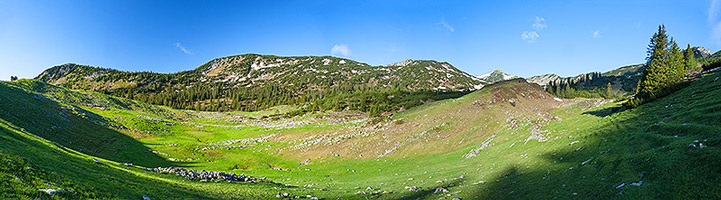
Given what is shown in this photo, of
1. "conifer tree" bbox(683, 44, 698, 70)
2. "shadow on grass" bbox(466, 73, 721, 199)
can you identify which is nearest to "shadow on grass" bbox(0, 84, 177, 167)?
"shadow on grass" bbox(466, 73, 721, 199)

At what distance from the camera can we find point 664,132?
1842 centimetres

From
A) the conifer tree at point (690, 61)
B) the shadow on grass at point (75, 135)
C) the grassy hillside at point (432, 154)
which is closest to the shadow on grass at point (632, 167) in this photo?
the grassy hillside at point (432, 154)

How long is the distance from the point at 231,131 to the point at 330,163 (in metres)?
59.1

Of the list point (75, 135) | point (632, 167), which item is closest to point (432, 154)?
point (632, 167)

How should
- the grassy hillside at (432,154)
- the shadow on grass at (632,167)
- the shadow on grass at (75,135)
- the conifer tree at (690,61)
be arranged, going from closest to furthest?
1. the shadow on grass at (632,167)
2. the grassy hillside at (432,154)
3. the shadow on grass at (75,135)
4. the conifer tree at (690,61)

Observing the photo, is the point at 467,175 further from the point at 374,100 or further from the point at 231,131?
the point at 374,100

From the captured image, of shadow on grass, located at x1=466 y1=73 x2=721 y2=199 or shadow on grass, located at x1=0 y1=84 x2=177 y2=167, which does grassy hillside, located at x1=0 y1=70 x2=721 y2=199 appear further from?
shadow on grass, located at x1=0 y1=84 x2=177 y2=167

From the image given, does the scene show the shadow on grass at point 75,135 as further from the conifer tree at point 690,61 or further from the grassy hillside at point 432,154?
the conifer tree at point 690,61

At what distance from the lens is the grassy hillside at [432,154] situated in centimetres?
1388

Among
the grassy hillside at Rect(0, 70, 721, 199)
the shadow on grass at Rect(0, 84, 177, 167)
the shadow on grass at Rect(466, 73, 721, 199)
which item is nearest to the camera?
the shadow on grass at Rect(466, 73, 721, 199)

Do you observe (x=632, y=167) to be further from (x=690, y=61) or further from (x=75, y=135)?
(x=690, y=61)

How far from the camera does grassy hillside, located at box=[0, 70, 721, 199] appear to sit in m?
13.9

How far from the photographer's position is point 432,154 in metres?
49.1

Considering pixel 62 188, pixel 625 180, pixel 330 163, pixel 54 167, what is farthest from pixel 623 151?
pixel 330 163
